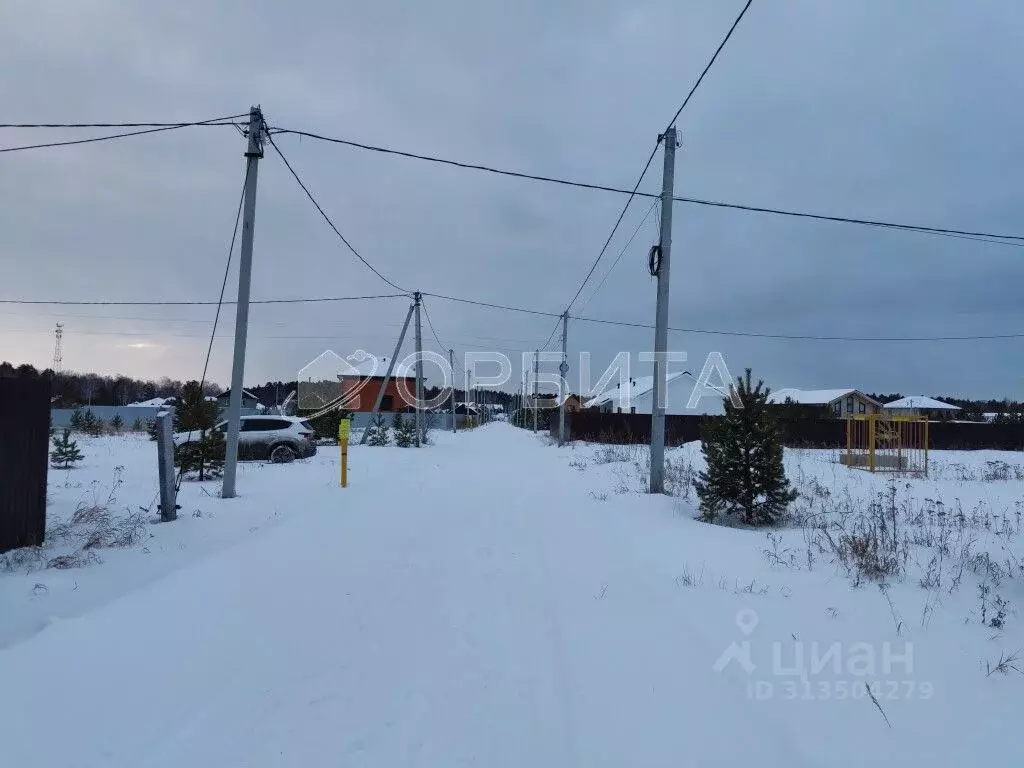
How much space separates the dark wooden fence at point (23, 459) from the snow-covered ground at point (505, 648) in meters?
0.44

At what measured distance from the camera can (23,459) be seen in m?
6.57

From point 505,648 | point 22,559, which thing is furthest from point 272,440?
point 505,648

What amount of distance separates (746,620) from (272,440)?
17.5 m

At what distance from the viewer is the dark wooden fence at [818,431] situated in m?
33.3

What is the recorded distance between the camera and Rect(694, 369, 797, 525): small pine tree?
9.28m

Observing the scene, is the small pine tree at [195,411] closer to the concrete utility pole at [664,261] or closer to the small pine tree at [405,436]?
the concrete utility pole at [664,261]

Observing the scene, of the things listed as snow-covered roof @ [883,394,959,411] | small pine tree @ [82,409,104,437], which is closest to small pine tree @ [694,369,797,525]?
small pine tree @ [82,409,104,437]

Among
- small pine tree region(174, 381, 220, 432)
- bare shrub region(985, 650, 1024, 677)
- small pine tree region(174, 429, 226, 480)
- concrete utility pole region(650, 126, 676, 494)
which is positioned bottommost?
bare shrub region(985, 650, 1024, 677)

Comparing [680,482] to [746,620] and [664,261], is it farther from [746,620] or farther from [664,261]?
[746,620]

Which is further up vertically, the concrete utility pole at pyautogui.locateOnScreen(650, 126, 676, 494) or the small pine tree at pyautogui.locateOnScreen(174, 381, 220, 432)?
the concrete utility pole at pyautogui.locateOnScreen(650, 126, 676, 494)

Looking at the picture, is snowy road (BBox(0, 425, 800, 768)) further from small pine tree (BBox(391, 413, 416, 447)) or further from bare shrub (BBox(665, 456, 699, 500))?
small pine tree (BBox(391, 413, 416, 447))

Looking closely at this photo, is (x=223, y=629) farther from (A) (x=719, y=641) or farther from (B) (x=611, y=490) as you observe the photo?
(B) (x=611, y=490)

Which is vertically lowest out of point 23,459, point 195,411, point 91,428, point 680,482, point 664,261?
point 91,428

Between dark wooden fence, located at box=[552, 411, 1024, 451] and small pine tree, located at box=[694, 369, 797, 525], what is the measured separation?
77.4ft
